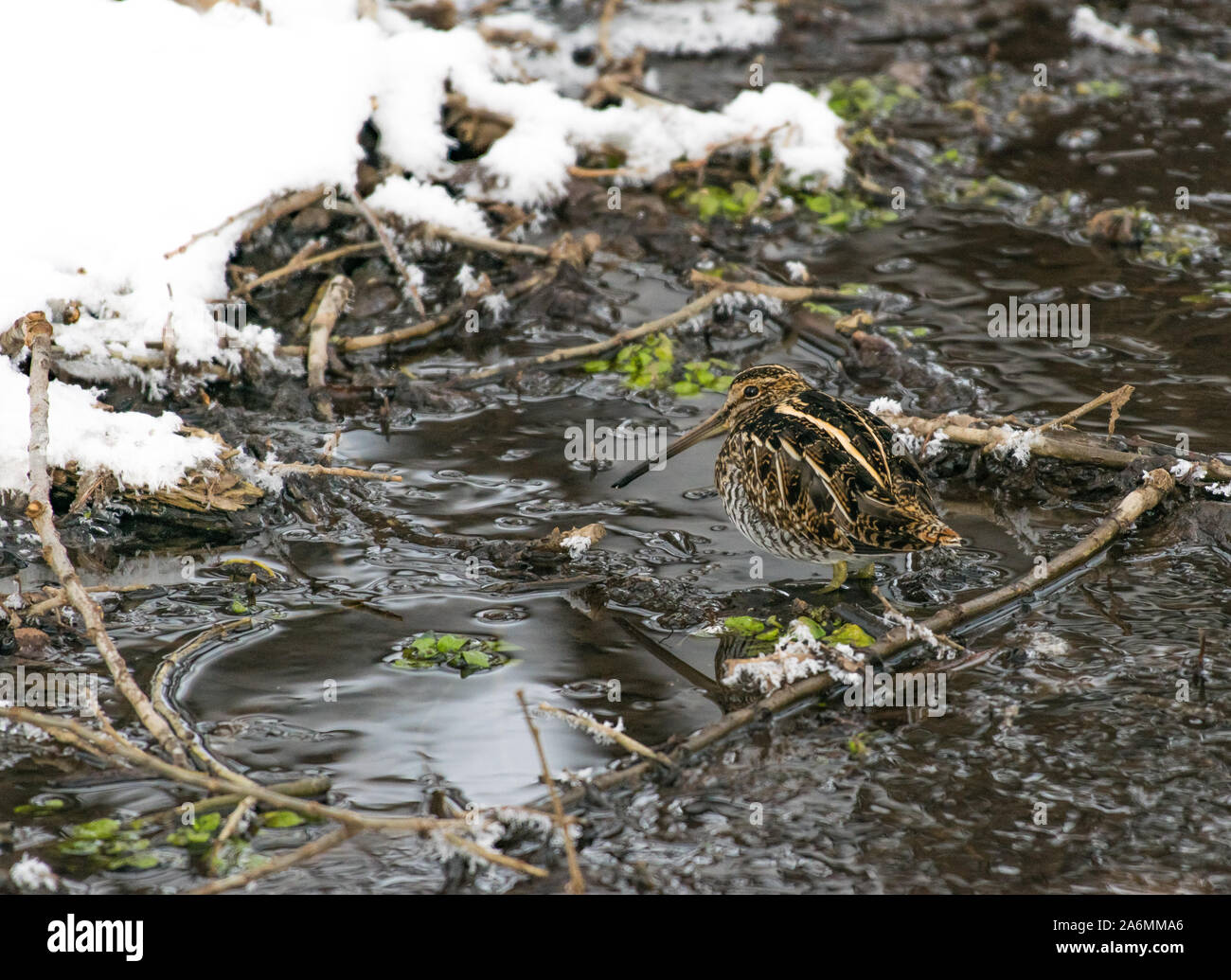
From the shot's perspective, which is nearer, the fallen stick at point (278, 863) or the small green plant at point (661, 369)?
the fallen stick at point (278, 863)

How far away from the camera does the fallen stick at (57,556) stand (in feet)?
12.3

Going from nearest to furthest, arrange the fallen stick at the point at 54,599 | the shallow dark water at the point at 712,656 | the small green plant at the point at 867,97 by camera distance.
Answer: the shallow dark water at the point at 712,656 < the fallen stick at the point at 54,599 < the small green plant at the point at 867,97

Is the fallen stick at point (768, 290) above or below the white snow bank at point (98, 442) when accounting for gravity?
above

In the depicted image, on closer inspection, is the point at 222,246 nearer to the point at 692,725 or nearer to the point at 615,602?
the point at 615,602

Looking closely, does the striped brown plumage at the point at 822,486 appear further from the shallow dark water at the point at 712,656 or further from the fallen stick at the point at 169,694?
the fallen stick at the point at 169,694

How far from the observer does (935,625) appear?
4.25 m

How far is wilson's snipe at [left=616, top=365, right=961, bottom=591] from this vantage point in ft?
14.3

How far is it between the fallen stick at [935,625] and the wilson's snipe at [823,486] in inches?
10.0

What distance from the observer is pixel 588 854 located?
3457mm

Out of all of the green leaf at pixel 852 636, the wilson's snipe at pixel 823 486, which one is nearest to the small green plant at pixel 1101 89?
the wilson's snipe at pixel 823 486

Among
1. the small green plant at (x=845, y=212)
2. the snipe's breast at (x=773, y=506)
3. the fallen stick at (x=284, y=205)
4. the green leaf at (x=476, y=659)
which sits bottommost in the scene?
the green leaf at (x=476, y=659)

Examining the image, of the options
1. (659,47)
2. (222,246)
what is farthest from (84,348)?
(659,47)

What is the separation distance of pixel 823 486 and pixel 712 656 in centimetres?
69

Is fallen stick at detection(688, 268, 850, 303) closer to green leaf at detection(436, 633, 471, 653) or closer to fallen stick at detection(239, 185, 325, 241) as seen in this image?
fallen stick at detection(239, 185, 325, 241)
